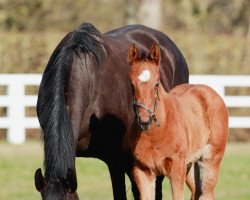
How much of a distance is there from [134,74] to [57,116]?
690 mm

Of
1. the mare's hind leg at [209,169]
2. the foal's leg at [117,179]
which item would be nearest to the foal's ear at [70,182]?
the foal's leg at [117,179]

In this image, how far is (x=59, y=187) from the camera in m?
5.50

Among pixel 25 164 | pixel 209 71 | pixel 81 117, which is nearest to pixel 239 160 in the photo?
pixel 25 164

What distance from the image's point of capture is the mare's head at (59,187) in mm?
5449

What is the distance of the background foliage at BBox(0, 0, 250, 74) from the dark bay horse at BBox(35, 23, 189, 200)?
8.61 m

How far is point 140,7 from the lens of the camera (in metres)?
17.8

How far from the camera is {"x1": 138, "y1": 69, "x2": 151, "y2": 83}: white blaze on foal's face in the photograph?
5.60 m

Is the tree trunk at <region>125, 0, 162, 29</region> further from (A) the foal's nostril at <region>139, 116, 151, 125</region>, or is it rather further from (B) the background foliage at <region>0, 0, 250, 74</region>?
(A) the foal's nostril at <region>139, 116, 151, 125</region>

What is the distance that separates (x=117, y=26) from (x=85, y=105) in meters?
16.1

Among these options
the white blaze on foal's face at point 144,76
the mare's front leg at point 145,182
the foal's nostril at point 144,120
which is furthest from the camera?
the mare's front leg at point 145,182

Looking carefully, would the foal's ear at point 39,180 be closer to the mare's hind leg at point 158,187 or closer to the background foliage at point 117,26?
the mare's hind leg at point 158,187

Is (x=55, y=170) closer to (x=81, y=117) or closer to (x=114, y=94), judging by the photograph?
(x=81, y=117)

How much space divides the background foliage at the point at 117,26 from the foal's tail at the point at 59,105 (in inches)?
356

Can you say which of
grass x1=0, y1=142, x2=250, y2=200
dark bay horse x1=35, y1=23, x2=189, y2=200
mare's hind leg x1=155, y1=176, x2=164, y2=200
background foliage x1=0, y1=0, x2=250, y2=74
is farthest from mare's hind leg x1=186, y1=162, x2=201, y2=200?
background foliage x1=0, y1=0, x2=250, y2=74
